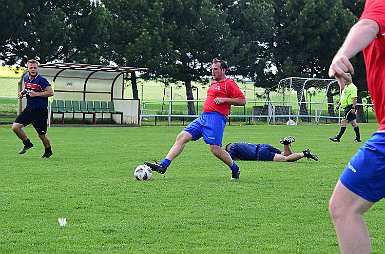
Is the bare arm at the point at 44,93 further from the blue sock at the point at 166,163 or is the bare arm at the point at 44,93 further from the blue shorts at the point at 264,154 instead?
the blue sock at the point at 166,163

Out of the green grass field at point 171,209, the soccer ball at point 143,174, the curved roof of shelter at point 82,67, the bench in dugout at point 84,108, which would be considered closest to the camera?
the green grass field at point 171,209

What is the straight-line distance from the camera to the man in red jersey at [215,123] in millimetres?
12703

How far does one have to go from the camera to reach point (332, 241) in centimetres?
734

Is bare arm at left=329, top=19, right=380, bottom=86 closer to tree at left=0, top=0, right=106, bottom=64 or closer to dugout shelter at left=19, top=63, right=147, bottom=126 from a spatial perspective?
dugout shelter at left=19, top=63, right=147, bottom=126

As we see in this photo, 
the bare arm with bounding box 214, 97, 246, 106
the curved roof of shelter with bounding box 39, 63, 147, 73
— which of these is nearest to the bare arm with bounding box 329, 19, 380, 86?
the bare arm with bounding box 214, 97, 246, 106

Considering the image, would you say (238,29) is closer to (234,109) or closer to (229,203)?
(234,109)

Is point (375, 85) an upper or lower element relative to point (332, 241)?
upper

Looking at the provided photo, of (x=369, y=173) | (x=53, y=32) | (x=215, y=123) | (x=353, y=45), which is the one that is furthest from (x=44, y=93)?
(x=53, y=32)

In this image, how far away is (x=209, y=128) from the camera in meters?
12.8

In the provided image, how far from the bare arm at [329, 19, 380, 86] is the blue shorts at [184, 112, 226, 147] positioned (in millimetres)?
8465

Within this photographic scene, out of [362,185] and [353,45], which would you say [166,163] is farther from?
[353,45]

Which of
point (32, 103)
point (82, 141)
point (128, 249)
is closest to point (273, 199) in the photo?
point (128, 249)

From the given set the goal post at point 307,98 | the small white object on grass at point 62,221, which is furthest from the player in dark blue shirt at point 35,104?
the goal post at point 307,98

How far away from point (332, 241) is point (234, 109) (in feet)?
157
